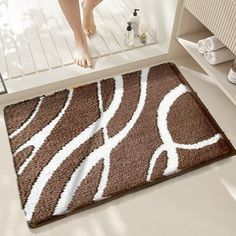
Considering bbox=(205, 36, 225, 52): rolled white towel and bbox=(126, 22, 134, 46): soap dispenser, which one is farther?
bbox=(126, 22, 134, 46): soap dispenser

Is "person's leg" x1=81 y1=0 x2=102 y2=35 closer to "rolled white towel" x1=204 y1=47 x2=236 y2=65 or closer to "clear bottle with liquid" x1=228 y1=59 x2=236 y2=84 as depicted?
"rolled white towel" x1=204 y1=47 x2=236 y2=65

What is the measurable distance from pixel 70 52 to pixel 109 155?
641 millimetres

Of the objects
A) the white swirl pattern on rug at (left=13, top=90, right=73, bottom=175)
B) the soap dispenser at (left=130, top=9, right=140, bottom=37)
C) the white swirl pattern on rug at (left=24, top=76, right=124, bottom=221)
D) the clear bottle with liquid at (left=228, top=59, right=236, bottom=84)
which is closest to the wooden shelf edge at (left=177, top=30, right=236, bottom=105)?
the clear bottle with liquid at (left=228, top=59, right=236, bottom=84)

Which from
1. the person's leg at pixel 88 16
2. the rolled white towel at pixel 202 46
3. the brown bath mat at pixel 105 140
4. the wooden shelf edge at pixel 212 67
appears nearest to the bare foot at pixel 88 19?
the person's leg at pixel 88 16

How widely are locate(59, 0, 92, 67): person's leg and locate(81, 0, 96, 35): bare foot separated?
177mm

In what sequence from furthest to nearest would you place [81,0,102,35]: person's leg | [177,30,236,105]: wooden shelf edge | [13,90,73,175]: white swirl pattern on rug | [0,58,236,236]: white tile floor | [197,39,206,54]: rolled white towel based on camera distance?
[81,0,102,35]: person's leg < [197,39,206,54]: rolled white towel < [177,30,236,105]: wooden shelf edge < [13,90,73,175]: white swirl pattern on rug < [0,58,236,236]: white tile floor

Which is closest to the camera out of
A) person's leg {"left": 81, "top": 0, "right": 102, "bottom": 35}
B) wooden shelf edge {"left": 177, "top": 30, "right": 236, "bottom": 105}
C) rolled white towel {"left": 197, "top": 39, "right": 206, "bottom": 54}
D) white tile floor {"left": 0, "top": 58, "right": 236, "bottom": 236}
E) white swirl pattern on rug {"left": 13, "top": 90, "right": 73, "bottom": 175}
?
white tile floor {"left": 0, "top": 58, "right": 236, "bottom": 236}

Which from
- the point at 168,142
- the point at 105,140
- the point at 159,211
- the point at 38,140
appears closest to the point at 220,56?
the point at 168,142

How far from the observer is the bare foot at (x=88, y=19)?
1742mm

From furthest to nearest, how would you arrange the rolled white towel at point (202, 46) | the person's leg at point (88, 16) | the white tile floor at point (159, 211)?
1. the person's leg at point (88, 16)
2. the rolled white towel at point (202, 46)
3. the white tile floor at point (159, 211)

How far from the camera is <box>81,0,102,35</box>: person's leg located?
1.72m

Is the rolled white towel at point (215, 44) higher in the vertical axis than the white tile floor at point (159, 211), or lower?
higher

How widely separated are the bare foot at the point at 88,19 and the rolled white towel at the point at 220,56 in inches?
26.3

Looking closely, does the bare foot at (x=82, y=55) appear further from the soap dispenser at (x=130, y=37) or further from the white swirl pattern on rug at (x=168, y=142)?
the white swirl pattern on rug at (x=168, y=142)
